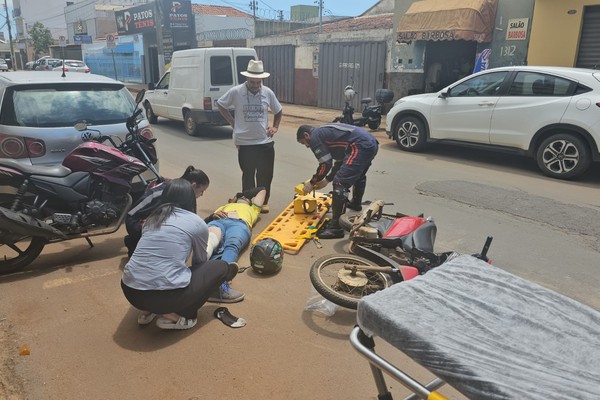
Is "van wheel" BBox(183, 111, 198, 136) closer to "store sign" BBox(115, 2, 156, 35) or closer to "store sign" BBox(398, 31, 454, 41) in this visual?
"store sign" BBox(398, 31, 454, 41)

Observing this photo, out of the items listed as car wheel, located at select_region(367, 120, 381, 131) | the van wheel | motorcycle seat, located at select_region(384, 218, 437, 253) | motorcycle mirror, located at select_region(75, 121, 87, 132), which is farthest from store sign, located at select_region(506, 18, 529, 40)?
motorcycle mirror, located at select_region(75, 121, 87, 132)

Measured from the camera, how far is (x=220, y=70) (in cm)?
1184

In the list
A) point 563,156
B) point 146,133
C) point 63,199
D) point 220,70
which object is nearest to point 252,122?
point 146,133

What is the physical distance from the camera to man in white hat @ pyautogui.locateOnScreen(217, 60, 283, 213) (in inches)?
237

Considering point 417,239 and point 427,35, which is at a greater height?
point 427,35

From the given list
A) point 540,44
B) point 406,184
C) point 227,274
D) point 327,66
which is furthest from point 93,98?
point 327,66

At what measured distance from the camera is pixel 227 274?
369cm

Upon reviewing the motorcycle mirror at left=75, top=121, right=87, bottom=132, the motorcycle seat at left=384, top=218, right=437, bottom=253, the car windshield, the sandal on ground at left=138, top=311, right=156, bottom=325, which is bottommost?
the sandal on ground at left=138, top=311, right=156, bottom=325

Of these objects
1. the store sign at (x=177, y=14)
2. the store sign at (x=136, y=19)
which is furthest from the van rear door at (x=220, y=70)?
the store sign at (x=136, y=19)

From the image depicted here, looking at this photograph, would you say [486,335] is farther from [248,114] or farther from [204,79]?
[204,79]

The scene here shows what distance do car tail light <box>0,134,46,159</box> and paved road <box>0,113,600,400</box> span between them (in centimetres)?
103

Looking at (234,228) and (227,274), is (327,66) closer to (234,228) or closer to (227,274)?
(234,228)

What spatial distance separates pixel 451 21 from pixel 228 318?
11.3 meters

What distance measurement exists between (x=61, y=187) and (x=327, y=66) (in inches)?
577
